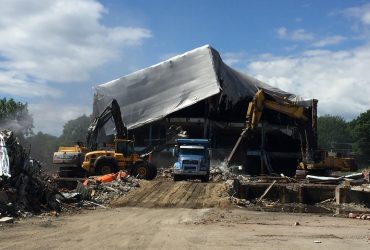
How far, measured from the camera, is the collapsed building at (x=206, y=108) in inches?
1837

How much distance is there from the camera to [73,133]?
475ft

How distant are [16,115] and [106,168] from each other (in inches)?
2531

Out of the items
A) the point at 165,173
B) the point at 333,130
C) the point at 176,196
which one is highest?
the point at 333,130

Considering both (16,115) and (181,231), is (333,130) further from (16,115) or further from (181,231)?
(181,231)

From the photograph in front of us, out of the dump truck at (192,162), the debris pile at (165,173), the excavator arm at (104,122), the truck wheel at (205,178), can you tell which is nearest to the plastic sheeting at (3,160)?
the dump truck at (192,162)

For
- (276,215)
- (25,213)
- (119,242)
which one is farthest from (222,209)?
(119,242)

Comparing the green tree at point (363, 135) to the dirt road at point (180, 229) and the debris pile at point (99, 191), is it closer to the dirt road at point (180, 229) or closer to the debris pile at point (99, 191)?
the debris pile at point (99, 191)

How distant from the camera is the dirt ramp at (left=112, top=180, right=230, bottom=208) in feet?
68.7

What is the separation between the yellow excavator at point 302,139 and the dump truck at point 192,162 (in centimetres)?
954

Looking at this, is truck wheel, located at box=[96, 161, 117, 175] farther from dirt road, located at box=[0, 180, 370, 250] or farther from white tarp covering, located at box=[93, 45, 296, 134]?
white tarp covering, located at box=[93, 45, 296, 134]

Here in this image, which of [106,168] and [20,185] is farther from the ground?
[106,168]

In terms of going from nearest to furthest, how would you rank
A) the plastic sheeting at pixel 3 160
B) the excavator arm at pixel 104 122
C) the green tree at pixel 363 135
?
the plastic sheeting at pixel 3 160, the excavator arm at pixel 104 122, the green tree at pixel 363 135

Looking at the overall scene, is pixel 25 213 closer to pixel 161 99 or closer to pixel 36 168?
pixel 36 168

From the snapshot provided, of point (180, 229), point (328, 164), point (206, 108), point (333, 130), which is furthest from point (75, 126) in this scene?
A: point (180, 229)
